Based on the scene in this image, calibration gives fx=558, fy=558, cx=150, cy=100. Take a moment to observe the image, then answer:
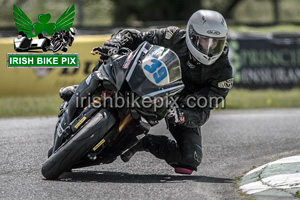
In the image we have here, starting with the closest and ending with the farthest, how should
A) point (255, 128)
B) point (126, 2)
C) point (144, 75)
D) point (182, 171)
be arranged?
point (144, 75), point (182, 171), point (255, 128), point (126, 2)

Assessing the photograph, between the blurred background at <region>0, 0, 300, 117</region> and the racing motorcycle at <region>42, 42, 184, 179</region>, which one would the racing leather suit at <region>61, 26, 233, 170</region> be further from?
the blurred background at <region>0, 0, 300, 117</region>

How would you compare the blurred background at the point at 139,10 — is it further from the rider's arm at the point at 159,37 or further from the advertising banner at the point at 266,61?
the rider's arm at the point at 159,37

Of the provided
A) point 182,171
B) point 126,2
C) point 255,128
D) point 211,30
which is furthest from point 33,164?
point 126,2

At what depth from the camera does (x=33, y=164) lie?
19.7 feet

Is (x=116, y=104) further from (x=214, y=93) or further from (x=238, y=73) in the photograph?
(x=238, y=73)

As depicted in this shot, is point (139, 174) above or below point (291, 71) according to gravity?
above

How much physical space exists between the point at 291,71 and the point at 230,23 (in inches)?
199

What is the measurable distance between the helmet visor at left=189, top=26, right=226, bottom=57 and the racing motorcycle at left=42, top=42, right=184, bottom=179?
0.62 m

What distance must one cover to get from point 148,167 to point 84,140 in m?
1.36

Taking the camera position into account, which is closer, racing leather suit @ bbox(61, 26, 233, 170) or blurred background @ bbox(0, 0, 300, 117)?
racing leather suit @ bbox(61, 26, 233, 170)

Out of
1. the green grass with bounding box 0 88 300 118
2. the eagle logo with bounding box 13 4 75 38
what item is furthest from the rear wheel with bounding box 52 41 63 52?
the green grass with bounding box 0 88 300 118

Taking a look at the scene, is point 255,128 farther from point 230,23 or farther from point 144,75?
point 230,23

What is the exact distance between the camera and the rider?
18.4ft


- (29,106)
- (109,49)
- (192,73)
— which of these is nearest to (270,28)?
(29,106)
